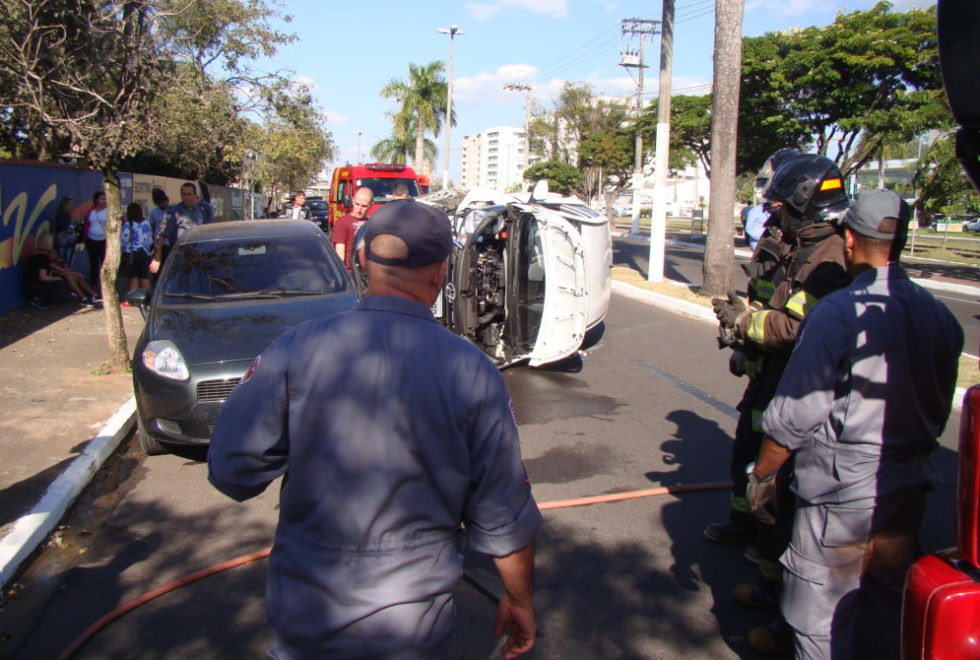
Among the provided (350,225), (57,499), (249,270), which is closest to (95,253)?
(350,225)

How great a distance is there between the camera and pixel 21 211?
1159 cm

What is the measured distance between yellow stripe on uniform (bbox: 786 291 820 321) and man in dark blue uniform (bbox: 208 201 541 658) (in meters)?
1.85

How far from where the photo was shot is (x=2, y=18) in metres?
7.11

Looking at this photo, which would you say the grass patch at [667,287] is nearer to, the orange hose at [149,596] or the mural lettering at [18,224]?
the orange hose at [149,596]

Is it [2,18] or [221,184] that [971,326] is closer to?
[2,18]

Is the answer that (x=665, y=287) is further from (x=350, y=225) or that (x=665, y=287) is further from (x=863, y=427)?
(x=863, y=427)

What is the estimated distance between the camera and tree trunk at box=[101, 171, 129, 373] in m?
7.78

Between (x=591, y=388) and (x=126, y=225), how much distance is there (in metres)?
8.31

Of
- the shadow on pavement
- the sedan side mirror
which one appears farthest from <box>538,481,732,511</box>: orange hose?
the shadow on pavement

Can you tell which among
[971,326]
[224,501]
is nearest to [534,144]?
[971,326]

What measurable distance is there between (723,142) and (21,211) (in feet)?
37.8

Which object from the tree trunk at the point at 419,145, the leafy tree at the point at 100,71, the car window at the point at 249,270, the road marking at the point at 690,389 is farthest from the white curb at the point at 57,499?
the tree trunk at the point at 419,145

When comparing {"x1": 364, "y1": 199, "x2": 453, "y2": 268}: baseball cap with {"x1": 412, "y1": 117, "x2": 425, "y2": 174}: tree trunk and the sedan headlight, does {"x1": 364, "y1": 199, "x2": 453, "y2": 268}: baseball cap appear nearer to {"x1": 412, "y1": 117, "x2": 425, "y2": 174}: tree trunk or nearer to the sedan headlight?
the sedan headlight

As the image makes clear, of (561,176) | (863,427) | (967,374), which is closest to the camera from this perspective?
(863,427)
